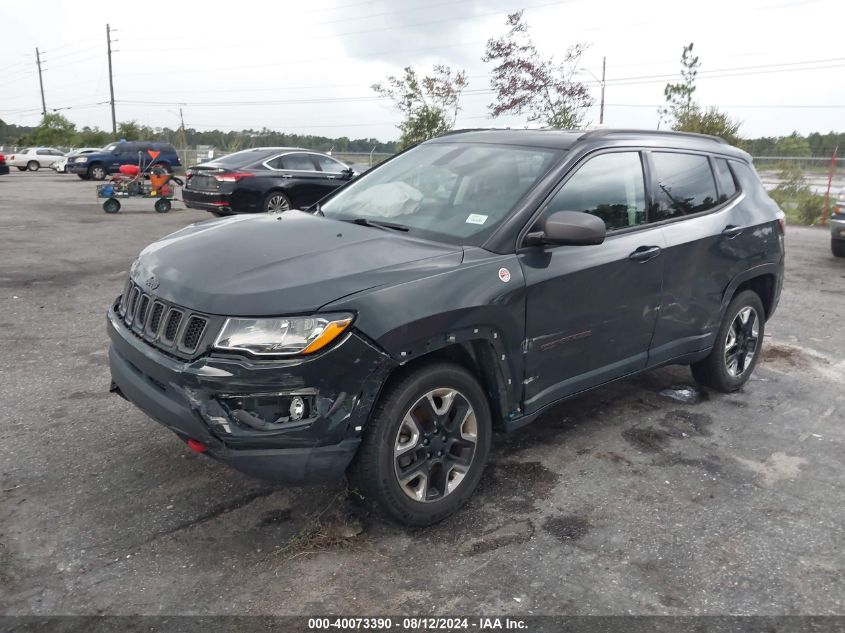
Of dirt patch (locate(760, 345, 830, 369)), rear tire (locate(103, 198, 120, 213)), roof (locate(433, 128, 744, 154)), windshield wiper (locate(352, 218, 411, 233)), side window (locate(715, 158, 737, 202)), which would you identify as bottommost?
dirt patch (locate(760, 345, 830, 369))

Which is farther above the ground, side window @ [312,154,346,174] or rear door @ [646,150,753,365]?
side window @ [312,154,346,174]

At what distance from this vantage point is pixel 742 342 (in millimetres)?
5207

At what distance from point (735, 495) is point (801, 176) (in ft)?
60.7

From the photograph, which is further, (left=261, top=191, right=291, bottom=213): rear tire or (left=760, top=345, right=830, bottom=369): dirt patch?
(left=261, top=191, right=291, bottom=213): rear tire

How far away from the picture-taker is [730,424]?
15.4 feet

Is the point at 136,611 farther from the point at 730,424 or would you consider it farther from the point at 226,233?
the point at 730,424

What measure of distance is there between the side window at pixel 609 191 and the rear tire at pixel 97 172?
100ft

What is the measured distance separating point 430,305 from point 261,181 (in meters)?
11.1

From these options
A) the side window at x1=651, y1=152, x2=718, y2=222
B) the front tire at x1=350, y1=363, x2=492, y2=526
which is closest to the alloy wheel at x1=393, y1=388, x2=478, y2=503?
the front tire at x1=350, y1=363, x2=492, y2=526

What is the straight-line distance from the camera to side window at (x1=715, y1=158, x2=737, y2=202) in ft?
16.0

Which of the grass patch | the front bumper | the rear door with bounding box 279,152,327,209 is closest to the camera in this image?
the grass patch

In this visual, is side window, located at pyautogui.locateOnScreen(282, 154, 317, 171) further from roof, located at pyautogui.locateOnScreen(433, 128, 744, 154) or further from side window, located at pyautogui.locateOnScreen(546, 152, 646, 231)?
side window, located at pyautogui.locateOnScreen(546, 152, 646, 231)

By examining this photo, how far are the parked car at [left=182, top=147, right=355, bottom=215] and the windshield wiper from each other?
9173 mm

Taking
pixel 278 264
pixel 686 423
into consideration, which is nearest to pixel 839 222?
pixel 686 423
